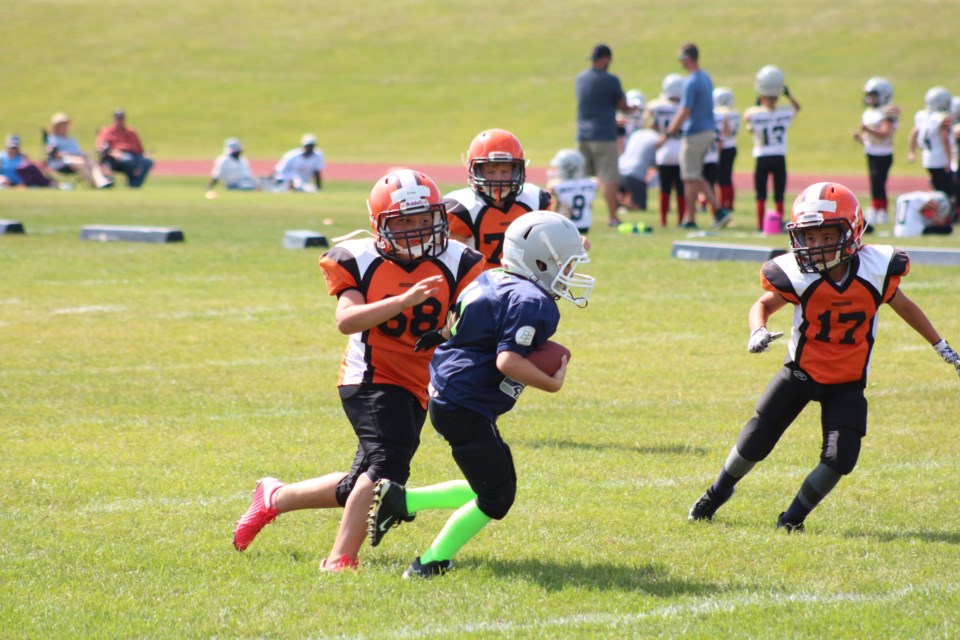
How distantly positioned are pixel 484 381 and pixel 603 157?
41.5 ft

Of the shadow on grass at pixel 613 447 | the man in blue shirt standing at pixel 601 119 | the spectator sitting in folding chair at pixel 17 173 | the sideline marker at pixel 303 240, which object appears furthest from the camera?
the spectator sitting in folding chair at pixel 17 173

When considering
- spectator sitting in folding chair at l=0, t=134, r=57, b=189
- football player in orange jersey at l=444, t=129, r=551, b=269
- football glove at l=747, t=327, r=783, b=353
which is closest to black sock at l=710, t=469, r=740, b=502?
football glove at l=747, t=327, r=783, b=353

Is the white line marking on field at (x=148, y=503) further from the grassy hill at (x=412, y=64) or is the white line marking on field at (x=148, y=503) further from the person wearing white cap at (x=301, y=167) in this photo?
the grassy hill at (x=412, y=64)

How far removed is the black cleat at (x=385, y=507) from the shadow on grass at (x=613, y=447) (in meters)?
2.31

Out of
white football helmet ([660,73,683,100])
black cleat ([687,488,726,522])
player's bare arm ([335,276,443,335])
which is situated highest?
white football helmet ([660,73,683,100])

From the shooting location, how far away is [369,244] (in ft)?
17.1

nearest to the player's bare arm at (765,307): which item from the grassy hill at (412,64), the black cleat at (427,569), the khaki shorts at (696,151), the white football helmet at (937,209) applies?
the black cleat at (427,569)

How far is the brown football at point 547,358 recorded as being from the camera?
15.0ft

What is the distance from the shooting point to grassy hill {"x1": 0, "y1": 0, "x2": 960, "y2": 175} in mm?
40281

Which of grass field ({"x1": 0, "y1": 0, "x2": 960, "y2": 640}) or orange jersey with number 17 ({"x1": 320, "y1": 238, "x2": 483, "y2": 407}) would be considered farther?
orange jersey with number 17 ({"x1": 320, "y1": 238, "x2": 483, "y2": 407})

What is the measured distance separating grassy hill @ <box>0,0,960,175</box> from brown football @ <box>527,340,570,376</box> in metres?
31.1

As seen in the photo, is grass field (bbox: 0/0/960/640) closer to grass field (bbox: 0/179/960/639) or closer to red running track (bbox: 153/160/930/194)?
grass field (bbox: 0/179/960/639)

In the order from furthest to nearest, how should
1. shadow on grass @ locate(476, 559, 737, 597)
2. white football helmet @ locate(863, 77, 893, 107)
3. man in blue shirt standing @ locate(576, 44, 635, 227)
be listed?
white football helmet @ locate(863, 77, 893, 107) < man in blue shirt standing @ locate(576, 44, 635, 227) < shadow on grass @ locate(476, 559, 737, 597)

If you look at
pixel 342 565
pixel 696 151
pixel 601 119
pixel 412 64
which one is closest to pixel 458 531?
pixel 342 565
